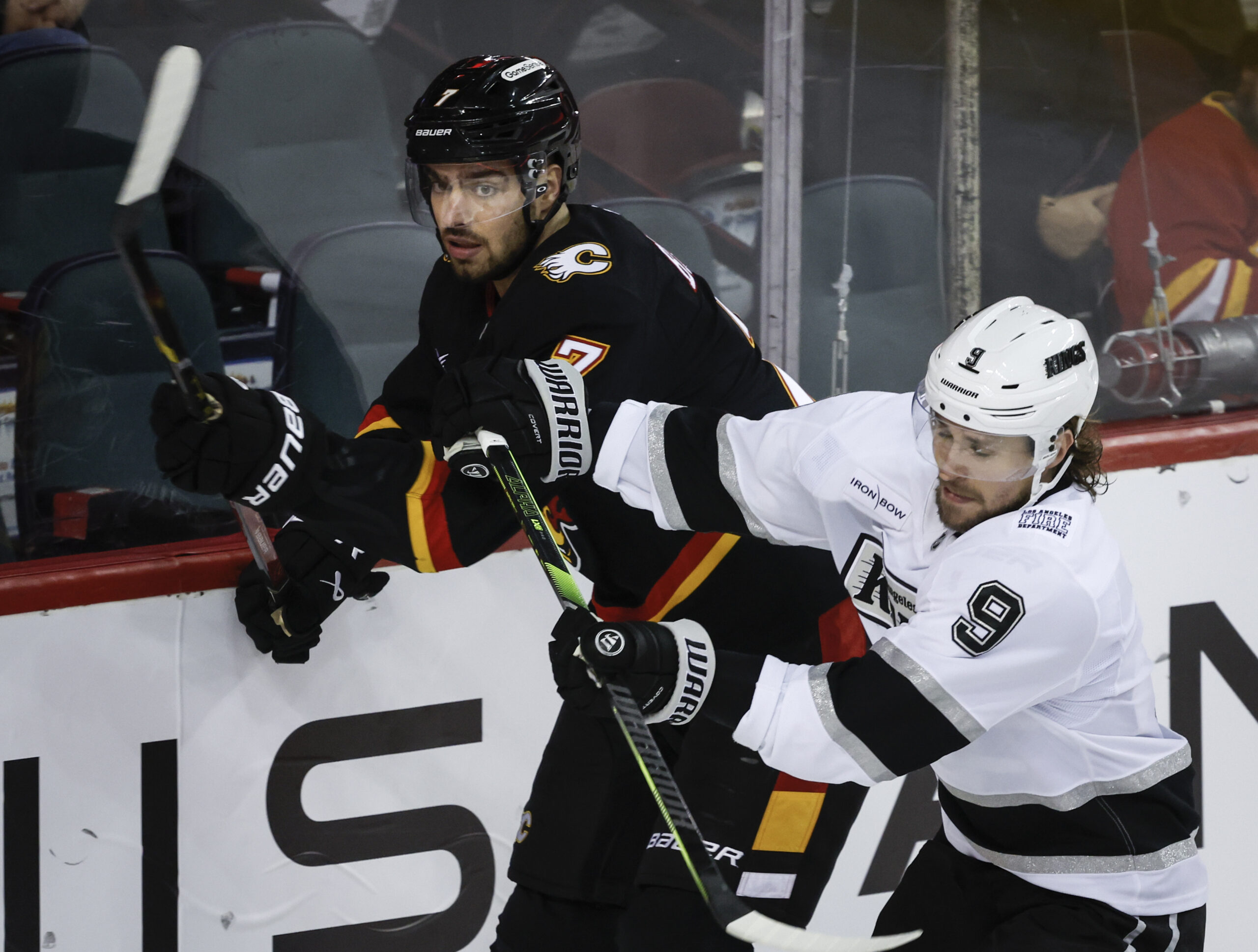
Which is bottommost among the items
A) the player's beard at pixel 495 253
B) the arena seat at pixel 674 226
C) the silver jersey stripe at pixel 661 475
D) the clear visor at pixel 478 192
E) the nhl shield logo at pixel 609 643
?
the arena seat at pixel 674 226

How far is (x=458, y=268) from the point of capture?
6.35 ft

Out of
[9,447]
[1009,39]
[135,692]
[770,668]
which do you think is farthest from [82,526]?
[1009,39]

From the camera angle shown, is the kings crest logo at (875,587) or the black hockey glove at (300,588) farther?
the black hockey glove at (300,588)

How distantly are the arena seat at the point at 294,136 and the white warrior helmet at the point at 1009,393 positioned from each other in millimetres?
1406

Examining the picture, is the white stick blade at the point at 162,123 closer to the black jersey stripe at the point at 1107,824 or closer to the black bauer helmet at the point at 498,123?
the black bauer helmet at the point at 498,123

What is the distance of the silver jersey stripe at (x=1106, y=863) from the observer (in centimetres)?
172

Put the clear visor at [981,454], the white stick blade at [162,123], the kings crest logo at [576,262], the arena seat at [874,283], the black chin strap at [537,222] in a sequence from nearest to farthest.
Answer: the white stick blade at [162,123], the clear visor at [981,454], the kings crest logo at [576,262], the black chin strap at [537,222], the arena seat at [874,283]

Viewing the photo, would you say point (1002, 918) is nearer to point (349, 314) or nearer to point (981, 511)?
point (981, 511)

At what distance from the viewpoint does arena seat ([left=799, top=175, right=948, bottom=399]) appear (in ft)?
9.68

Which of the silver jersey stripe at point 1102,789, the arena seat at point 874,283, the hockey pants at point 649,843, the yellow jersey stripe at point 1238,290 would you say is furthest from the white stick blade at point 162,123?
the yellow jersey stripe at point 1238,290

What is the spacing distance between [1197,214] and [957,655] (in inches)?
85.0

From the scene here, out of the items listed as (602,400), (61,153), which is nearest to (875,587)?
(602,400)

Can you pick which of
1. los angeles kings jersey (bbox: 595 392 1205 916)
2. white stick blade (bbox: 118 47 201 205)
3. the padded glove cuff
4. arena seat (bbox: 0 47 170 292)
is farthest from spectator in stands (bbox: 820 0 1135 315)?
white stick blade (bbox: 118 47 201 205)

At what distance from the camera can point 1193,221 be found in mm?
3250
